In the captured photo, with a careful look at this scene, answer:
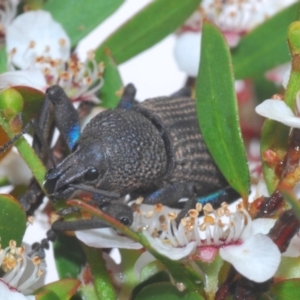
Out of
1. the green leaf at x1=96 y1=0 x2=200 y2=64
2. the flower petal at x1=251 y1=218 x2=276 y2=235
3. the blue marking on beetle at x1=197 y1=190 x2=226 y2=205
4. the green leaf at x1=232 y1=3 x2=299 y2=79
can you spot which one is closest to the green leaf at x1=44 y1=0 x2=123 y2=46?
the green leaf at x1=96 y1=0 x2=200 y2=64

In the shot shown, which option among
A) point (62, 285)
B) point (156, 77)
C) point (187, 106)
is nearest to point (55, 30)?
point (187, 106)

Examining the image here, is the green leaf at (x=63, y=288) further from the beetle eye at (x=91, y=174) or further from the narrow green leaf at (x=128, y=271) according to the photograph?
the beetle eye at (x=91, y=174)

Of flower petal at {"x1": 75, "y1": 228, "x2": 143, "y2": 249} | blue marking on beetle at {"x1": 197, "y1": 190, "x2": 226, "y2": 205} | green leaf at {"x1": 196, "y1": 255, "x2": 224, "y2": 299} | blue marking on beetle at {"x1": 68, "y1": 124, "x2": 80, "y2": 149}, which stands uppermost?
blue marking on beetle at {"x1": 68, "y1": 124, "x2": 80, "y2": 149}

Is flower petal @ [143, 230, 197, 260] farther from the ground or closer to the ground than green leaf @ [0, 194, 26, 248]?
closer to the ground

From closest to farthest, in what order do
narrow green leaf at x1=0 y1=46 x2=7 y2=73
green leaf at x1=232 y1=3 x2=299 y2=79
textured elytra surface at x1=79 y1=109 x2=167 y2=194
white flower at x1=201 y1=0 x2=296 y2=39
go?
textured elytra surface at x1=79 y1=109 x2=167 y2=194
narrow green leaf at x1=0 y1=46 x2=7 y2=73
green leaf at x1=232 y1=3 x2=299 y2=79
white flower at x1=201 y1=0 x2=296 y2=39

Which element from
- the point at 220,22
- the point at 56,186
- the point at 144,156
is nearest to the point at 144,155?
the point at 144,156

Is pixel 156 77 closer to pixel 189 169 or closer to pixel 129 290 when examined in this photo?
pixel 189 169

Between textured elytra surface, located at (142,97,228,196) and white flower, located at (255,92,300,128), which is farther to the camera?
textured elytra surface, located at (142,97,228,196)

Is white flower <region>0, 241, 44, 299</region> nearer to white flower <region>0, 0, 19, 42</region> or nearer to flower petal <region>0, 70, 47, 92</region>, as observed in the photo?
flower petal <region>0, 70, 47, 92</region>

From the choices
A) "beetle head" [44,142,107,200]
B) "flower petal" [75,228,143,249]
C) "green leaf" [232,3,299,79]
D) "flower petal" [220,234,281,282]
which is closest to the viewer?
"flower petal" [220,234,281,282]
